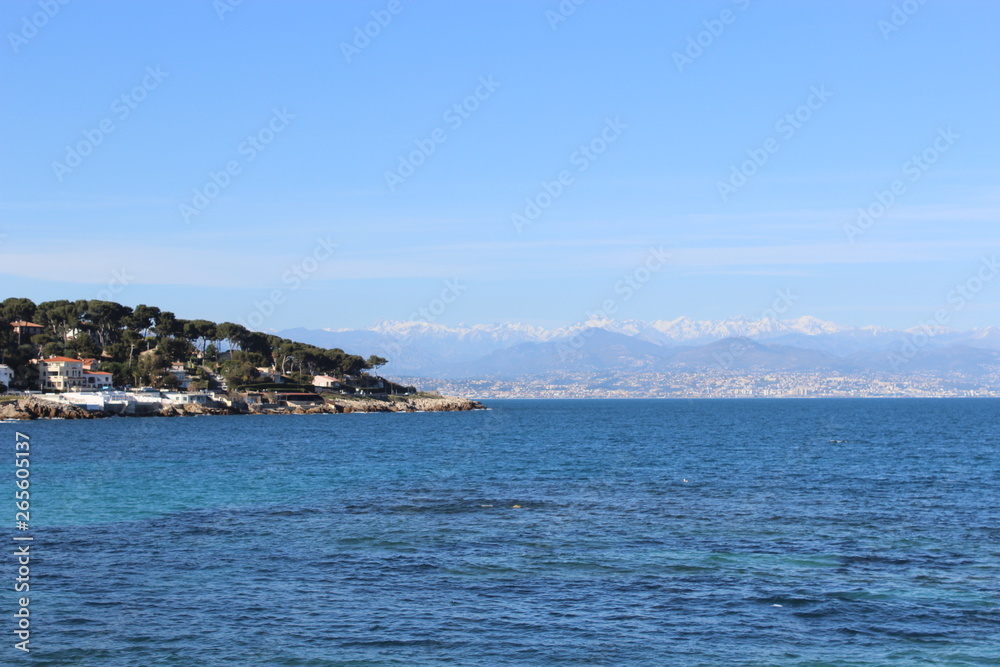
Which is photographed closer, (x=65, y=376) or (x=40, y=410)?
(x=40, y=410)

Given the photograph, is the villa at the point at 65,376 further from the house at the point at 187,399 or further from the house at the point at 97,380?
the house at the point at 187,399

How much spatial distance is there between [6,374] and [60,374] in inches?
398

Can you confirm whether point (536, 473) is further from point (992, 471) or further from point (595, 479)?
point (992, 471)

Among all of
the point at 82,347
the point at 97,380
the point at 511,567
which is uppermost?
the point at 82,347

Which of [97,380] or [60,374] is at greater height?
[60,374]

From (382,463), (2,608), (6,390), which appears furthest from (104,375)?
(2,608)

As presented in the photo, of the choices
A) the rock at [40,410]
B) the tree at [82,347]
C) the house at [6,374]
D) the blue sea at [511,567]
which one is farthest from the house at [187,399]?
the blue sea at [511,567]

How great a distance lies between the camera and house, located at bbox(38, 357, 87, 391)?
174250 mm

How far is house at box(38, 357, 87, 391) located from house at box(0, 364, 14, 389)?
6.32 m

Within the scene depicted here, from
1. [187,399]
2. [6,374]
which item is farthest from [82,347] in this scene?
[187,399]

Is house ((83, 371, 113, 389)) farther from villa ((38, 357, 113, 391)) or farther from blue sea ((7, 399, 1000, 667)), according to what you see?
blue sea ((7, 399, 1000, 667))

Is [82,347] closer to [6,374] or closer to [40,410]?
[6,374]

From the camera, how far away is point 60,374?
17462 cm

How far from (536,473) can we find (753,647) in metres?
42.1
